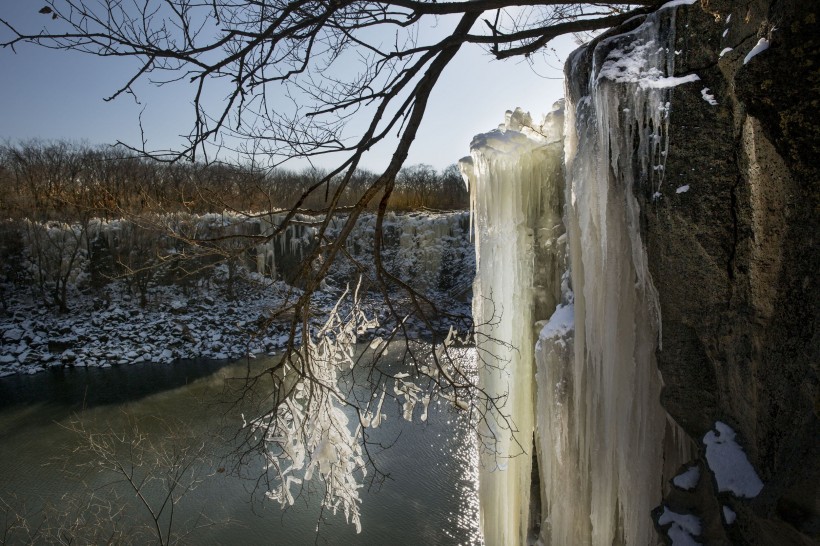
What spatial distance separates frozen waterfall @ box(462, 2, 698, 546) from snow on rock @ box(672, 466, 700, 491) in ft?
1.00

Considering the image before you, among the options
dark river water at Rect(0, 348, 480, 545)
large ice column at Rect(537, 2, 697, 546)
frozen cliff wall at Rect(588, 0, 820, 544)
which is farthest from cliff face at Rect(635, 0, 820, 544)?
dark river water at Rect(0, 348, 480, 545)

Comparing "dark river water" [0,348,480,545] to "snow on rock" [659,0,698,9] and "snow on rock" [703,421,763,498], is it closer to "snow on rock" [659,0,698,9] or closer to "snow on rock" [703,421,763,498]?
"snow on rock" [703,421,763,498]

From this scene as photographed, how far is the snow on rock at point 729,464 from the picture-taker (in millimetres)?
2271

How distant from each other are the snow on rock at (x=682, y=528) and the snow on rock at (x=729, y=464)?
348 millimetres

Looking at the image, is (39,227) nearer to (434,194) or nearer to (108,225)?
(108,225)

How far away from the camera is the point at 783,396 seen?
7.23ft

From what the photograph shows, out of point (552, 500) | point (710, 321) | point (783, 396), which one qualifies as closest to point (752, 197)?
point (710, 321)

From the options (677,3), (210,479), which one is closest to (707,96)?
(677,3)

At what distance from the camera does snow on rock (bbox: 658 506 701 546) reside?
2.55m

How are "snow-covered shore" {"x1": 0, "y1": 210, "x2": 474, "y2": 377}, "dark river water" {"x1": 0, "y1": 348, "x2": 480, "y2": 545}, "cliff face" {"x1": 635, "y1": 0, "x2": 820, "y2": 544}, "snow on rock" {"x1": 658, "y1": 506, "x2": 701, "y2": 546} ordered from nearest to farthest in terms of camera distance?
"cliff face" {"x1": 635, "y1": 0, "x2": 820, "y2": 544}
"snow on rock" {"x1": 658, "y1": 506, "x2": 701, "y2": 546}
"dark river water" {"x1": 0, "y1": 348, "x2": 480, "y2": 545}
"snow-covered shore" {"x1": 0, "y1": 210, "x2": 474, "y2": 377}

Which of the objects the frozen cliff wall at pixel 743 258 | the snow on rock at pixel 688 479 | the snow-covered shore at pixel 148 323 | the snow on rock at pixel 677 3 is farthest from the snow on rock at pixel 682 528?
the snow-covered shore at pixel 148 323

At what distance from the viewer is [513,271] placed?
4918 millimetres

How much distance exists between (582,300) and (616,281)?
0.64 m

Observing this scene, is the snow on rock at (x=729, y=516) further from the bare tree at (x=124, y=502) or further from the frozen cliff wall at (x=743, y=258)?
the bare tree at (x=124, y=502)
